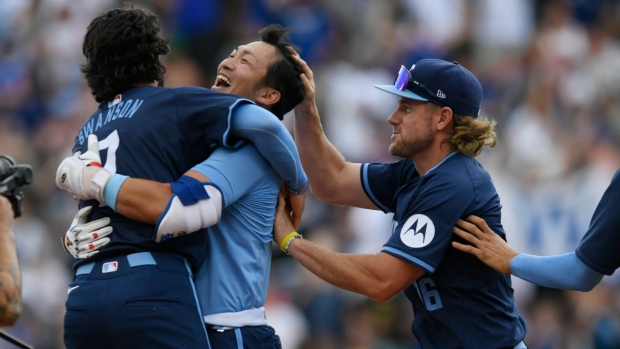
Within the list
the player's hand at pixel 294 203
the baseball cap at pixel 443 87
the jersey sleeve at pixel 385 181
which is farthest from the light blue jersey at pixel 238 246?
the jersey sleeve at pixel 385 181

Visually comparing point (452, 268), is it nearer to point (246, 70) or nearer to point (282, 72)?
point (282, 72)

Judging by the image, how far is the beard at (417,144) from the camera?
17.5 feet

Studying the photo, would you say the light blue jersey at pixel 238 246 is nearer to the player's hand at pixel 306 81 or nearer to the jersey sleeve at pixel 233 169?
the jersey sleeve at pixel 233 169

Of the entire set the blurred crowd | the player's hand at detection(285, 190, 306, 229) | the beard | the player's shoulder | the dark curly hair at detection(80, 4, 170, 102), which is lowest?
the blurred crowd

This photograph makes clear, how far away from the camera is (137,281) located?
4.37m

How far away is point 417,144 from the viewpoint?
17.5ft

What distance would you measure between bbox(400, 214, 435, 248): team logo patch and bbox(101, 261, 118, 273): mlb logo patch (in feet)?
4.76

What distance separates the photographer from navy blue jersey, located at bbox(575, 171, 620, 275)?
4645 millimetres

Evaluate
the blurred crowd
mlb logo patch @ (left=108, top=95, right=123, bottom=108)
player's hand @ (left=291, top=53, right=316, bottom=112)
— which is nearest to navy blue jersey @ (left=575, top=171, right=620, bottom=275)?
player's hand @ (left=291, top=53, right=316, bottom=112)

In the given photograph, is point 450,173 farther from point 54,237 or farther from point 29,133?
point 29,133

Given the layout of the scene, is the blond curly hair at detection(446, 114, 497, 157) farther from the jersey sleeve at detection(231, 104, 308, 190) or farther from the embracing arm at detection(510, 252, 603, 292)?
the jersey sleeve at detection(231, 104, 308, 190)

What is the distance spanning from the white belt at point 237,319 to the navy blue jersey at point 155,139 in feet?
0.83

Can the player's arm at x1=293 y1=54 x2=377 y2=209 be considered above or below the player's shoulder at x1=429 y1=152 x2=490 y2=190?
below

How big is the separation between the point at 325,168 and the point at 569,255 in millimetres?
1670
